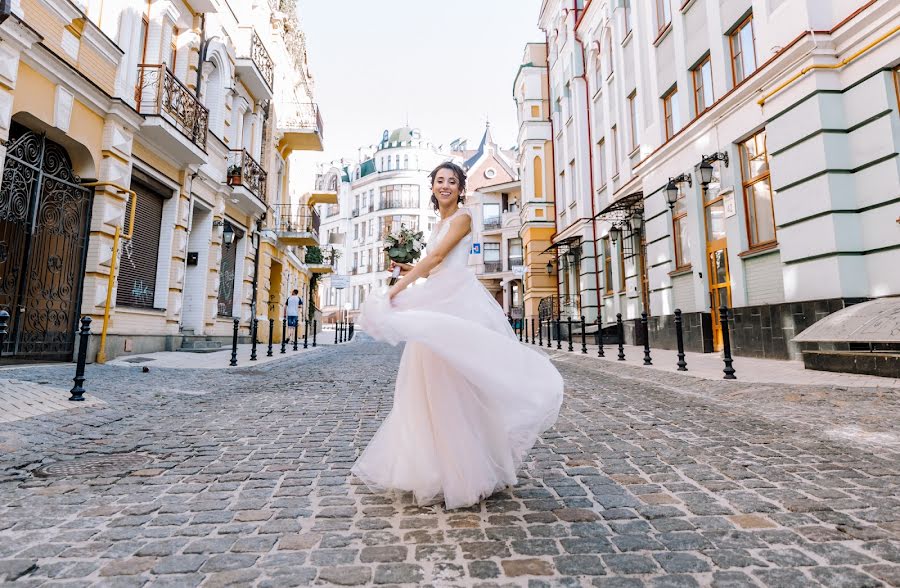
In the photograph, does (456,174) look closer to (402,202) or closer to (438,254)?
(438,254)

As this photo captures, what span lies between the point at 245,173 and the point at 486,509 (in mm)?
15006

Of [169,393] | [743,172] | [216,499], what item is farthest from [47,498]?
[743,172]

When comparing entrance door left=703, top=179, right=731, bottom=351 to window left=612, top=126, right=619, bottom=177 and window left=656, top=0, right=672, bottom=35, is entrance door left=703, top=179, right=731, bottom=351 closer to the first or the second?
window left=656, top=0, right=672, bottom=35

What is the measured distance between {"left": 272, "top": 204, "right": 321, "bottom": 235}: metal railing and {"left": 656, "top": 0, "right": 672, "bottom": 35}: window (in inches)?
579

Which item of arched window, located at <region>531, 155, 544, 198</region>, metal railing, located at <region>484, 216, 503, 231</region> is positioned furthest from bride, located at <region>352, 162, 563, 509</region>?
metal railing, located at <region>484, 216, 503, 231</region>

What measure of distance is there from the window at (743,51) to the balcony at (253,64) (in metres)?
13.0

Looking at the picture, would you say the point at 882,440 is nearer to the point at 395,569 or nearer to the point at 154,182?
the point at 395,569

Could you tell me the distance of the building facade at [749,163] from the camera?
7094mm

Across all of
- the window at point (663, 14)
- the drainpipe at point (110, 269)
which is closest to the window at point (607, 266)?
the window at point (663, 14)

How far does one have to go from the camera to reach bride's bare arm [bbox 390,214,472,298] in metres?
2.35

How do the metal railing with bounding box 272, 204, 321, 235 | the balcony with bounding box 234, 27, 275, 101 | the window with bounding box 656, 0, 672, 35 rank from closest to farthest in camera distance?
the window with bounding box 656, 0, 672, 35
the balcony with bounding box 234, 27, 275, 101
the metal railing with bounding box 272, 204, 321, 235

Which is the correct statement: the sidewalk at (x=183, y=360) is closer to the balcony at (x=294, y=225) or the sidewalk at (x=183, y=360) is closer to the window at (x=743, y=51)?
the balcony at (x=294, y=225)

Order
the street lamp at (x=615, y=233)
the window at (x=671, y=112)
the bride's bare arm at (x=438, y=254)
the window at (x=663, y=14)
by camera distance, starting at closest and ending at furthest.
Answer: the bride's bare arm at (x=438, y=254) < the window at (x=671, y=112) < the window at (x=663, y=14) < the street lamp at (x=615, y=233)

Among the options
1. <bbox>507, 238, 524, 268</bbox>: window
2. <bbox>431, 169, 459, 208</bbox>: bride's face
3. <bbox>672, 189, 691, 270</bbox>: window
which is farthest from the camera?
<bbox>507, 238, 524, 268</bbox>: window
